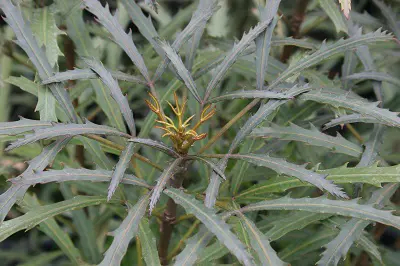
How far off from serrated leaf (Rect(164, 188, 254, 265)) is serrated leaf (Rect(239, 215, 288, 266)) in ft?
0.15

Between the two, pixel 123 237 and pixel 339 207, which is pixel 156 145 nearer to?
pixel 123 237

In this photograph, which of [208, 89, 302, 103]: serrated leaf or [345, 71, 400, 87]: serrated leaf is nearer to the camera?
[208, 89, 302, 103]: serrated leaf

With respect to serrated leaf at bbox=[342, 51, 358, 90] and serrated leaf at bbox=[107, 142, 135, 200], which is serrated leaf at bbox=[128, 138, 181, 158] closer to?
serrated leaf at bbox=[107, 142, 135, 200]

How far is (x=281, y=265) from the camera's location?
1.93ft

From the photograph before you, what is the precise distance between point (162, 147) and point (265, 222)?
307 millimetres

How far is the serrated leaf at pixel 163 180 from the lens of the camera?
604mm

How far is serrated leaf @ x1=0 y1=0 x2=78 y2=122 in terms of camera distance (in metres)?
0.69

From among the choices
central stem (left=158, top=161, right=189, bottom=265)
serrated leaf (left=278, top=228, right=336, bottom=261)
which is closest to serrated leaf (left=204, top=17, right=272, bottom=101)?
central stem (left=158, top=161, right=189, bottom=265)

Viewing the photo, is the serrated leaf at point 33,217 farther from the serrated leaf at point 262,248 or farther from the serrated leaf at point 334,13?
the serrated leaf at point 334,13

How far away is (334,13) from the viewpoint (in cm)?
89

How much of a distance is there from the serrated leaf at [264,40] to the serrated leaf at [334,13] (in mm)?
211

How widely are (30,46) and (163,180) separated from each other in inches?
9.9

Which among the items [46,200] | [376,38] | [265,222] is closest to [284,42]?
[376,38]

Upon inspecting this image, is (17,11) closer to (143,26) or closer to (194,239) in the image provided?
(143,26)
